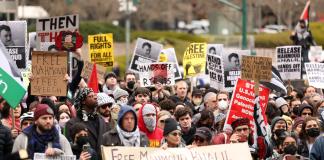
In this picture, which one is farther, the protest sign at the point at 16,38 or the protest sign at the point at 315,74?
the protest sign at the point at 315,74

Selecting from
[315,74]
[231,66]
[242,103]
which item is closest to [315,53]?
[315,74]

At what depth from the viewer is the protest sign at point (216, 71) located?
2098cm

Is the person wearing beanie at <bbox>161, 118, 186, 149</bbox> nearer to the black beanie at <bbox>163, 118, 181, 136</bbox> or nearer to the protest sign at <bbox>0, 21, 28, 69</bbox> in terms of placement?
the black beanie at <bbox>163, 118, 181, 136</bbox>

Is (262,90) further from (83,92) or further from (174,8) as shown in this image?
(174,8)

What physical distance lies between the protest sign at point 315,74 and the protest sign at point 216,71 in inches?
A: 88.5

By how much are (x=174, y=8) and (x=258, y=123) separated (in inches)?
2312

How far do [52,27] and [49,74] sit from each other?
353 centimetres

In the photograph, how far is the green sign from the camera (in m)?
13.4

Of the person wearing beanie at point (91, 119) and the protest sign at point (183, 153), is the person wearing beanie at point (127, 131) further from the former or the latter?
the person wearing beanie at point (91, 119)

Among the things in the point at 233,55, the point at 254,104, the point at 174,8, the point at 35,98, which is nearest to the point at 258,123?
the point at 254,104

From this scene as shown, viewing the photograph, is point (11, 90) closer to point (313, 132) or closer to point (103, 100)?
point (103, 100)

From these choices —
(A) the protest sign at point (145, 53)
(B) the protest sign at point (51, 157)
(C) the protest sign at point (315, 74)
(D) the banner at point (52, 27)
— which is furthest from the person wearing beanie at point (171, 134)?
(A) the protest sign at point (145, 53)

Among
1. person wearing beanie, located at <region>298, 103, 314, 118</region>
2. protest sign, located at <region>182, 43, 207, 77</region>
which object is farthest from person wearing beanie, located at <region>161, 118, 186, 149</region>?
protest sign, located at <region>182, 43, 207, 77</region>

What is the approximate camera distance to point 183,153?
528 inches
